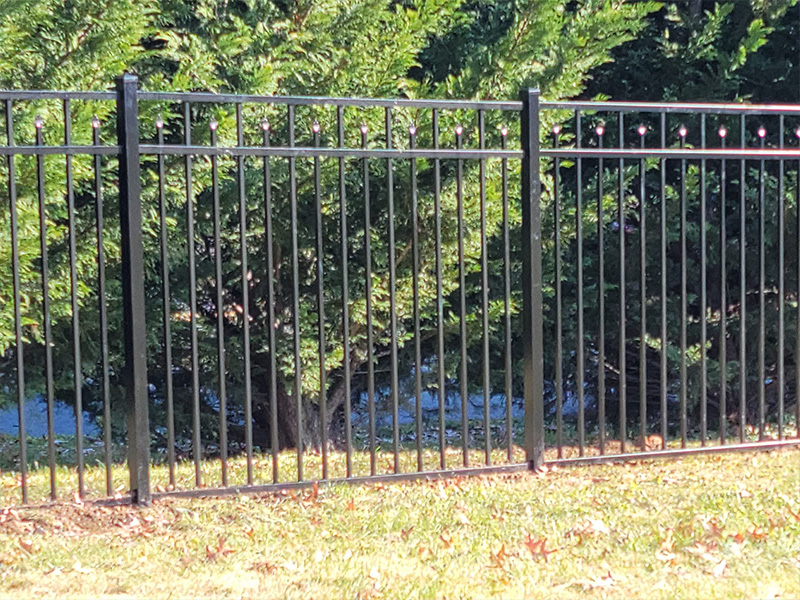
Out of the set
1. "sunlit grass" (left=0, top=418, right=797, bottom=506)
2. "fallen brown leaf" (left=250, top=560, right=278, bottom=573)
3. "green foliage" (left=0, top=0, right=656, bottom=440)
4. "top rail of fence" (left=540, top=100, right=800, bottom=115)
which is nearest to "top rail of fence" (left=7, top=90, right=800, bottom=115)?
"top rail of fence" (left=540, top=100, right=800, bottom=115)

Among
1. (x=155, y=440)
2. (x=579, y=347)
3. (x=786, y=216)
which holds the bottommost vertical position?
(x=155, y=440)

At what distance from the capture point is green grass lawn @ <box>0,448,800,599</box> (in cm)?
397

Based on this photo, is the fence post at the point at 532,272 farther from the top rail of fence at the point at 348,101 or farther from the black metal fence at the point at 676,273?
the black metal fence at the point at 676,273

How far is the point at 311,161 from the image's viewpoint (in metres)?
6.95

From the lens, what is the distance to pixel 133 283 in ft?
16.1

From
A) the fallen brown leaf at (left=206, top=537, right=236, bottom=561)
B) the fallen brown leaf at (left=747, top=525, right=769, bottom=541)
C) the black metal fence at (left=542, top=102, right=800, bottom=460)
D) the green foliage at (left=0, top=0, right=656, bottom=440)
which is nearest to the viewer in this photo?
the fallen brown leaf at (left=206, top=537, right=236, bottom=561)

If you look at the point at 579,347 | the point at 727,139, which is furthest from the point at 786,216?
the point at 579,347

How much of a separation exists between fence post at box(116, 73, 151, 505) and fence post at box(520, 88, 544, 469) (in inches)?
82.5

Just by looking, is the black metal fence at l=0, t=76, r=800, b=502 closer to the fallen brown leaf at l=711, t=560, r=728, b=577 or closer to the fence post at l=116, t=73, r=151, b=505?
the fence post at l=116, t=73, r=151, b=505

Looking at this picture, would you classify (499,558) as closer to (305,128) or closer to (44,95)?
(44,95)

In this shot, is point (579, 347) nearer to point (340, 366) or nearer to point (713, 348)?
point (340, 366)

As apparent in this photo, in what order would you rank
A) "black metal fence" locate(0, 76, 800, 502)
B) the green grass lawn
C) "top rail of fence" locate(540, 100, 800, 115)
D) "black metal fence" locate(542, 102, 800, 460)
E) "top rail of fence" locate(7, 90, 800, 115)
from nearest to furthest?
the green grass lawn, "top rail of fence" locate(7, 90, 800, 115), "black metal fence" locate(0, 76, 800, 502), "top rail of fence" locate(540, 100, 800, 115), "black metal fence" locate(542, 102, 800, 460)

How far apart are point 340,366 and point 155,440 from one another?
177 centimetres

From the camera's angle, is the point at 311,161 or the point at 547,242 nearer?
A: the point at 311,161
